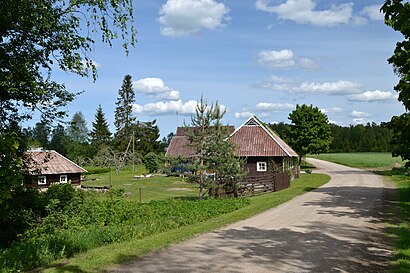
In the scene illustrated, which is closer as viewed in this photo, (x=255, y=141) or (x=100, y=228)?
(x=100, y=228)

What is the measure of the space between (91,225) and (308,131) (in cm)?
5114

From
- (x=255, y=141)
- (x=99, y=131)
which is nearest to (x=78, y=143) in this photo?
(x=99, y=131)

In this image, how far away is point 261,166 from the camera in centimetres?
3972

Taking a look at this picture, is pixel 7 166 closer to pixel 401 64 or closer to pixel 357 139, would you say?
pixel 401 64

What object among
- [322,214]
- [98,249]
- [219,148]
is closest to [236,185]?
[219,148]

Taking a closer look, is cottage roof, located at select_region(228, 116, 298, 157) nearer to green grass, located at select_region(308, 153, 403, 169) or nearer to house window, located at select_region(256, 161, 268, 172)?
house window, located at select_region(256, 161, 268, 172)

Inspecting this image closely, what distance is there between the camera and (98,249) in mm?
10641

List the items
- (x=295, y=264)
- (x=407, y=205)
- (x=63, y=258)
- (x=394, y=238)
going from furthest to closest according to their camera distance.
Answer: (x=407, y=205) → (x=394, y=238) → (x=63, y=258) → (x=295, y=264)

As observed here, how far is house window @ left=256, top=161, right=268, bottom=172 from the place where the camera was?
129ft

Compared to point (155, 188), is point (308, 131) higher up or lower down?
higher up

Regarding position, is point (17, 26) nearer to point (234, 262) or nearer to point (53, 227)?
point (53, 227)

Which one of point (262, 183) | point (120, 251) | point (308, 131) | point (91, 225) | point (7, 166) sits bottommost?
point (91, 225)

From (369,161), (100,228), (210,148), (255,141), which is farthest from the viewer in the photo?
(369,161)

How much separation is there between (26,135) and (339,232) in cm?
1126
